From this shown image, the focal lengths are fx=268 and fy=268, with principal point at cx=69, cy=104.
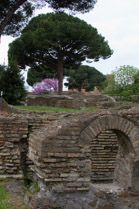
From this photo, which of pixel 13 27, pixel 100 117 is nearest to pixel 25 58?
pixel 13 27

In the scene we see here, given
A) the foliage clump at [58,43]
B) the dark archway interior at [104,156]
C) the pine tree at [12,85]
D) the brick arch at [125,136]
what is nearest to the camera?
the brick arch at [125,136]

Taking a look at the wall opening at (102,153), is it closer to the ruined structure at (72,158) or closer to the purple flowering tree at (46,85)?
the ruined structure at (72,158)

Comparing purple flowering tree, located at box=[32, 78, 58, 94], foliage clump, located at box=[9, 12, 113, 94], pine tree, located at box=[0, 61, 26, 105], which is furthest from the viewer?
purple flowering tree, located at box=[32, 78, 58, 94]

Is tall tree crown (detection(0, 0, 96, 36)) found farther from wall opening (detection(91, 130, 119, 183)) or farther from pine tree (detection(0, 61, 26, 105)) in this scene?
wall opening (detection(91, 130, 119, 183))

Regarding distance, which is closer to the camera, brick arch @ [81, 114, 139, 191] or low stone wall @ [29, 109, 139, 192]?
low stone wall @ [29, 109, 139, 192]

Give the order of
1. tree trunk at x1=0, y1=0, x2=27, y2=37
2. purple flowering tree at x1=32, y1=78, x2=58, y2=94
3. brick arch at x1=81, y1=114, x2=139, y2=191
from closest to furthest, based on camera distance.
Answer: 1. brick arch at x1=81, y1=114, x2=139, y2=191
2. tree trunk at x1=0, y1=0, x2=27, y2=37
3. purple flowering tree at x1=32, y1=78, x2=58, y2=94

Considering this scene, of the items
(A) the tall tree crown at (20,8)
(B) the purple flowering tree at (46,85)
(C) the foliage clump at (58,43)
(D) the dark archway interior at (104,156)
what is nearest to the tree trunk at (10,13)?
(A) the tall tree crown at (20,8)

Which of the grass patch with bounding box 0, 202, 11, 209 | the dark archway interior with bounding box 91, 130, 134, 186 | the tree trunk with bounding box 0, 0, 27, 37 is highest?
the tree trunk with bounding box 0, 0, 27, 37

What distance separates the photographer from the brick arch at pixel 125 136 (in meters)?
4.01

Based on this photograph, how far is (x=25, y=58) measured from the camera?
21.1 m

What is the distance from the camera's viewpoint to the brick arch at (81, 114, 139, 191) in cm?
401

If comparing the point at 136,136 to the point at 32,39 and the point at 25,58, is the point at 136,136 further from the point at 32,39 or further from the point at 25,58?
the point at 25,58

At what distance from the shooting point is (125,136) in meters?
4.24

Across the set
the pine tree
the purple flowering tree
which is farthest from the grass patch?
the purple flowering tree
